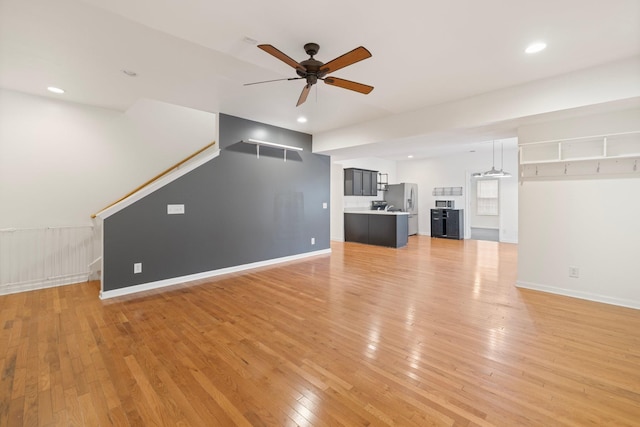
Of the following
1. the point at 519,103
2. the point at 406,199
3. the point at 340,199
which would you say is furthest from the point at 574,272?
the point at 406,199

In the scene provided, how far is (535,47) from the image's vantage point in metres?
2.62

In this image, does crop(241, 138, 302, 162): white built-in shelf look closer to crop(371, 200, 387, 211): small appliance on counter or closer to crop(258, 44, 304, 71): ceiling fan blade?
crop(258, 44, 304, 71): ceiling fan blade

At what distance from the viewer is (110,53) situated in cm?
276

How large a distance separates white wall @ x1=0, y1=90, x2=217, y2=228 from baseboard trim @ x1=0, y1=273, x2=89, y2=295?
0.83 m

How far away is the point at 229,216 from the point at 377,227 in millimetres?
4253

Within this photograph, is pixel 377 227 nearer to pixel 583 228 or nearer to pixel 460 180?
pixel 460 180

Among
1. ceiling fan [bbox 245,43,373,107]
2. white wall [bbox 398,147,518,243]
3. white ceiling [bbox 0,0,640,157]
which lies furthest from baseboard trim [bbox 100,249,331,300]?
white wall [bbox 398,147,518,243]

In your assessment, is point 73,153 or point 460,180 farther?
point 460,180

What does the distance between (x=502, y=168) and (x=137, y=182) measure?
978 cm

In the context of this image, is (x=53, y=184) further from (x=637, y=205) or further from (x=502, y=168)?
(x=502, y=168)

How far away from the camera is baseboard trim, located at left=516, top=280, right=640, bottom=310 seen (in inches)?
126

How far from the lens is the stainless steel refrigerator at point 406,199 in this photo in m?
9.38

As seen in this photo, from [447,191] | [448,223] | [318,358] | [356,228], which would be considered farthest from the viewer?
[447,191]

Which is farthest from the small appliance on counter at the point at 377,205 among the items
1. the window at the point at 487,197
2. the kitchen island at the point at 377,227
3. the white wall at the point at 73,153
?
the white wall at the point at 73,153
